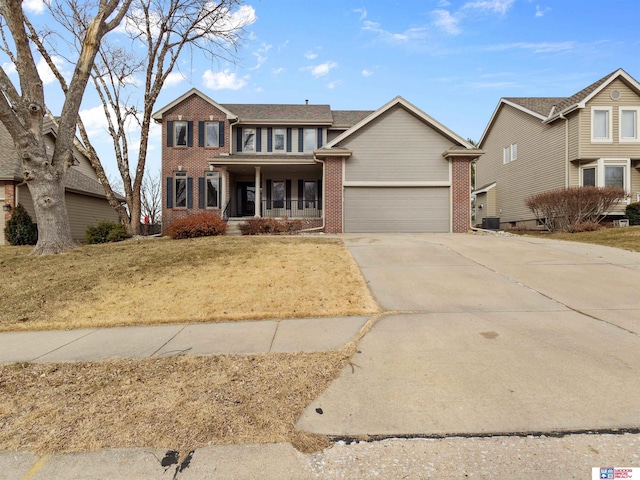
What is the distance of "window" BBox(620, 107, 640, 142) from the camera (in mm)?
18297

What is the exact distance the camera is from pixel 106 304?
6.66m

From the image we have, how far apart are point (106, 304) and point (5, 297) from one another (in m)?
2.37

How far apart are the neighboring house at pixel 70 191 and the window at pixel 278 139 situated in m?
10.1

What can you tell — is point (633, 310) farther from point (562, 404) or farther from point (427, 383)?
point (427, 383)

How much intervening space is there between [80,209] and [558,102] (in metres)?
28.1

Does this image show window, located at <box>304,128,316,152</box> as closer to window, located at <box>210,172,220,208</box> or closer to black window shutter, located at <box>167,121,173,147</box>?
window, located at <box>210,172,220,208</box>

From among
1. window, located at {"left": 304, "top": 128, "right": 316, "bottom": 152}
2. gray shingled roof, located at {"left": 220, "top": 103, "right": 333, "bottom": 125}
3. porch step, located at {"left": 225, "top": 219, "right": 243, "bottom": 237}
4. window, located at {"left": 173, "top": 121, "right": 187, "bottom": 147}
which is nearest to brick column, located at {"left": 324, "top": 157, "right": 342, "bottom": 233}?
porch step, located at {"left": 225, "top": 219, "right": 243, "bottom": 237}

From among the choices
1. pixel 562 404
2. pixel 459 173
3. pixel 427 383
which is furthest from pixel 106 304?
pixel 459 173

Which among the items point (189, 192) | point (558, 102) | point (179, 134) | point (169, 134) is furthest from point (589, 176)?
point (169, 134)

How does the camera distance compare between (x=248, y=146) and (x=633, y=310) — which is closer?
(x=633, y=310)

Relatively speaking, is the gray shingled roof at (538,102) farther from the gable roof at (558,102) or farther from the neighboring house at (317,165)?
the neighboring house at (317,165)

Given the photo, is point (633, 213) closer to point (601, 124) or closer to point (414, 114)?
point (601, 124)

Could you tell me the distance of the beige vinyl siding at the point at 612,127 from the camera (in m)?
18.1

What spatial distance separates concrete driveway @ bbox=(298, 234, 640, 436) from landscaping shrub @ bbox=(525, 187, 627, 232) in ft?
28.4
